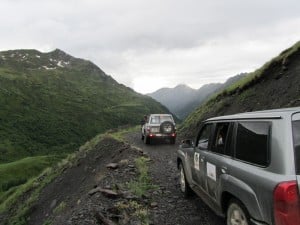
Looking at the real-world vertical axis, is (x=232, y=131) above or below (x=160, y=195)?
above

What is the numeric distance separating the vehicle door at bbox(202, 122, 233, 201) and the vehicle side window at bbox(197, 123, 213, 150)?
1.24 feet

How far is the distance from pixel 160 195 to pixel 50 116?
156564 millimetres

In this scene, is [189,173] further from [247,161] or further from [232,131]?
[247,161]

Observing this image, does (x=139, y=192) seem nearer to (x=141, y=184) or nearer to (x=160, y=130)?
(x=141, y=184)

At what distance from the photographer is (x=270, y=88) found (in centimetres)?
2353

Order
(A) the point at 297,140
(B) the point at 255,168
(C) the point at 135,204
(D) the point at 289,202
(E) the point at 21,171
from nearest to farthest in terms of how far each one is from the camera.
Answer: (D) the point at 289,202 → (A) the point at 297,140 → (B) the point at 255,168 → (C) the point at 135,204 → (E) the point at 21,171

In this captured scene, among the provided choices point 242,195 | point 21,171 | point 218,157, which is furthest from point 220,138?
point 21,171

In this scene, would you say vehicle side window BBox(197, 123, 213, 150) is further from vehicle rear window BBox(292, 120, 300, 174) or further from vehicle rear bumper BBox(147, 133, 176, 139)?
vehicle rear bumper BBox(147, 133, 176, 139)

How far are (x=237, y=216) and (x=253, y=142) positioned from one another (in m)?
1.24

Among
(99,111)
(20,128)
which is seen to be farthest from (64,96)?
(20,128)

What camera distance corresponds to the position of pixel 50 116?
16262 cm

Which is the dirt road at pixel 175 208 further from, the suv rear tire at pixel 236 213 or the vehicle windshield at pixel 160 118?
the vehicle windshield at pixel 160 118

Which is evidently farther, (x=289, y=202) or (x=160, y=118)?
(x=160, y=118)

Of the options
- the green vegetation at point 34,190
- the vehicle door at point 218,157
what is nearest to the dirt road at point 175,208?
the vehicle door at point 218,157
